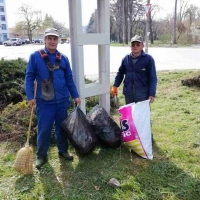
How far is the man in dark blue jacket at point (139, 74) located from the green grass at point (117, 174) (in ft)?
2.53

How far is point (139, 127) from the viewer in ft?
9.66

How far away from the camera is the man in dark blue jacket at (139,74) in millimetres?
3048

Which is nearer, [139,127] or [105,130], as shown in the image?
[139,127]

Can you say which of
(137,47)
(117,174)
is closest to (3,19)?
(137,47)

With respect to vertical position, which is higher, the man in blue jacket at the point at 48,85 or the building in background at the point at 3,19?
the building in background at the point at 3,19

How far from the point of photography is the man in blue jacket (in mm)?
2584

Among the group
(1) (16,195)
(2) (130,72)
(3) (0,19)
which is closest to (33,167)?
(1) (16,195)

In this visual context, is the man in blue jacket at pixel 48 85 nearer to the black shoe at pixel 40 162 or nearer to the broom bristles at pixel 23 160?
the black shoe at pixel 40 162

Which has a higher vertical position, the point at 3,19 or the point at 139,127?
the point at 3,19

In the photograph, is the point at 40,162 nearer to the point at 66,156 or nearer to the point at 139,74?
the point at 66,156

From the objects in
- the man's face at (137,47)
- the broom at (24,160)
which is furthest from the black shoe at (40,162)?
the man's face at (137,47)

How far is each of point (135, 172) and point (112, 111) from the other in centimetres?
219

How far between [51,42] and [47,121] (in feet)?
2.90

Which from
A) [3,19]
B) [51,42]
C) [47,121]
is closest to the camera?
[51,42]
